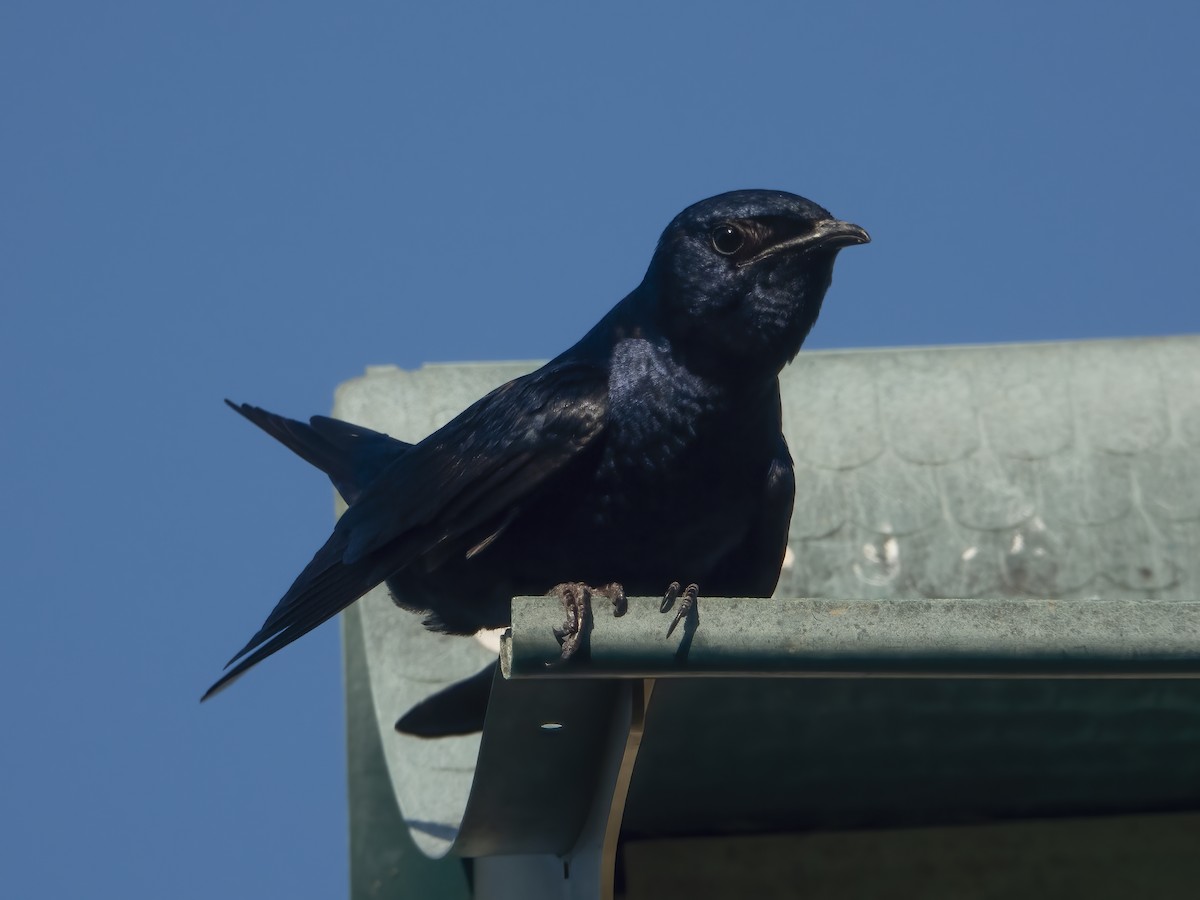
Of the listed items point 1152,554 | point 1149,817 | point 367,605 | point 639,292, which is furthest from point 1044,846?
point 367,605

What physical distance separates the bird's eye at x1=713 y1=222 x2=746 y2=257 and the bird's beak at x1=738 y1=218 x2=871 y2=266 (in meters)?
0.09

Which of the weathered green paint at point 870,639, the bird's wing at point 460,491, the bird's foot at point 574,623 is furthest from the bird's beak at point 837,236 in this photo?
the bird's foot at point 574,623

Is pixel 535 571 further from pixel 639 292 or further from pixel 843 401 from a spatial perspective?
pixel 843 401

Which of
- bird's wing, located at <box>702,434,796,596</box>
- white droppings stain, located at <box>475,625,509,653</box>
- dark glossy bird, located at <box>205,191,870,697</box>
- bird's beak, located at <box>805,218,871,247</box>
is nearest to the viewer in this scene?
bird's beak, located at <box>805,218,871,247</box>

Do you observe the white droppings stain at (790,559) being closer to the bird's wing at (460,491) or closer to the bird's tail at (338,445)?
the bird's tail at (338,445)

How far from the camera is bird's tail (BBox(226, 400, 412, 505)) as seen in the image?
5.12 metres

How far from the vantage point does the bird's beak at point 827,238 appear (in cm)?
384

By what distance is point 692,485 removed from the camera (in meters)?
4.07

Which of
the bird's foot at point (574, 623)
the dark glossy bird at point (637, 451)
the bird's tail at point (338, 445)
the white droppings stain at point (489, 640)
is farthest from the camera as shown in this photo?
the white droppings stain at point (489, 640)

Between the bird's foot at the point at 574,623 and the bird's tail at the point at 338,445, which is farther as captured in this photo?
the bird's tail at the point at 338,445

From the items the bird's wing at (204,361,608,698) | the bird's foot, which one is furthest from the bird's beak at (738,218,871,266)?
the bird's foot

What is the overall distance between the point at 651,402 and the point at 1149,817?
131 cm

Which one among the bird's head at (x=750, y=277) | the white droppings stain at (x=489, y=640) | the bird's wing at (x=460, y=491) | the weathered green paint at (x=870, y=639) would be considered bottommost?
the white droppings stain at (x=489, y=640)

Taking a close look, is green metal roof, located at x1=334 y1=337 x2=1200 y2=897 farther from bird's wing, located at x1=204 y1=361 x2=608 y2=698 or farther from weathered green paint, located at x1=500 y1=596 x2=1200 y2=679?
bird's wing, located at x1=204 y1=361 x2=608 y2=698
